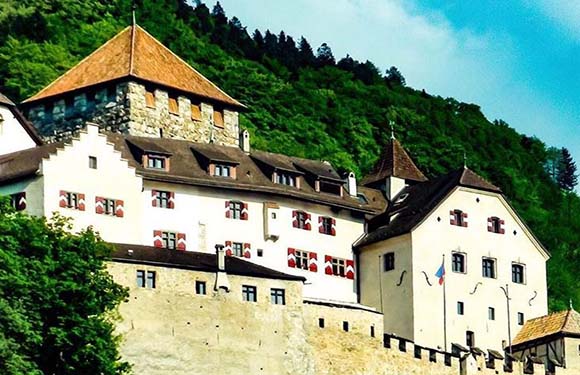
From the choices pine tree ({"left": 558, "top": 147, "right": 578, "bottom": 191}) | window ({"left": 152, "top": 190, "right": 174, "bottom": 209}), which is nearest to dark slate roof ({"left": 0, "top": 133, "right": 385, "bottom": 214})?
window ({"left": 152, "top": 190, "right": 174, "bottom": 209})

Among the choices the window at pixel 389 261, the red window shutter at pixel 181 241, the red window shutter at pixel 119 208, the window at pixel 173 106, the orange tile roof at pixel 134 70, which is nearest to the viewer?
the red window shutter at pixel 119 208

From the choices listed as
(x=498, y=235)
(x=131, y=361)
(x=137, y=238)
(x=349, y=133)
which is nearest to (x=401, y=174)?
(x=498, y=235)

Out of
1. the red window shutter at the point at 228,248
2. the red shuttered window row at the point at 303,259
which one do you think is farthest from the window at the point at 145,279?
the red shuttered window row at the point at 303,259

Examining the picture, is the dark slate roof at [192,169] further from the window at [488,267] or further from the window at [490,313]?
the window at [490,313]

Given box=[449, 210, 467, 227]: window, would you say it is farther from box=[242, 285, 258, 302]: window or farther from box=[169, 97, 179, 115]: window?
box=[242, 285, 258, 302]: window

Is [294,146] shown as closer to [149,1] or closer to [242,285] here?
[149,1]

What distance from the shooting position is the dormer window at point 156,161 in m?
71.8

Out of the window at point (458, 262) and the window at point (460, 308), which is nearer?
the window at point (460, 308)

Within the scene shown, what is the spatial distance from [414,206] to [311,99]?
135 feet

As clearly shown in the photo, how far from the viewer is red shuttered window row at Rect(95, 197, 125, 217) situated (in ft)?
224

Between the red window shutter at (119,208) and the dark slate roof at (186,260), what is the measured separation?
4.58 feet

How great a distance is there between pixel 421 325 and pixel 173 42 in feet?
149

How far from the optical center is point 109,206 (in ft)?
225

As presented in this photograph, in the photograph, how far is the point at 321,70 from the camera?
125m
